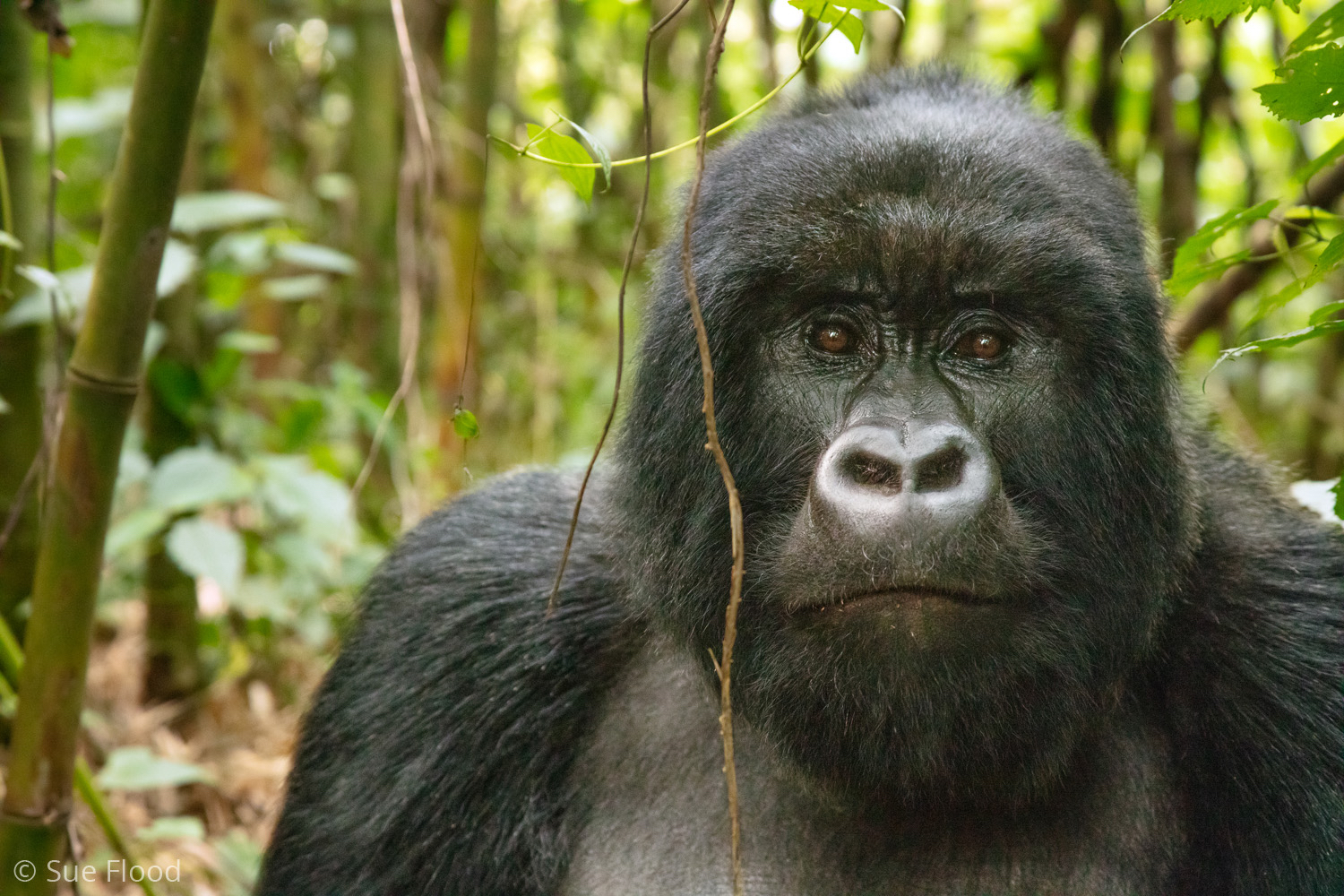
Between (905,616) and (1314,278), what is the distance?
81 cm

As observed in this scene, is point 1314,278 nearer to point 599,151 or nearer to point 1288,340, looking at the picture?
point 1288,340

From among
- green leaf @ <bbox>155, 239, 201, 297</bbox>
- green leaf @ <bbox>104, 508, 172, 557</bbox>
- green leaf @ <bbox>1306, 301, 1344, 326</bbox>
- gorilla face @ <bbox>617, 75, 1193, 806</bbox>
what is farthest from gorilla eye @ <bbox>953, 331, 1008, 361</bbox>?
green leaf @ <bbox>104, 508, 172, 557</bbox>

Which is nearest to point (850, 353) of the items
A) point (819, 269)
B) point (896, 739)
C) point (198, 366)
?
point (819, 269)

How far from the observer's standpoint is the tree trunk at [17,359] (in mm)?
3035

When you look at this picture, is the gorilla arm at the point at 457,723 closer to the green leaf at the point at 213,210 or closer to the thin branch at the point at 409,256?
the thin branch at the point at 409,256

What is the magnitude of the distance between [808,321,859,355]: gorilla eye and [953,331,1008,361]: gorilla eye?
0.19m

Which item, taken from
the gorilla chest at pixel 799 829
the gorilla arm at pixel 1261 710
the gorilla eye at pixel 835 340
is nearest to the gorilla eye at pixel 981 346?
the gorilla eye at pixel 835 340

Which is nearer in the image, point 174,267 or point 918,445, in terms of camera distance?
point 918,445

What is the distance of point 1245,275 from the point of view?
16.2 feet

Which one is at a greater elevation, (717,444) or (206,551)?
(717,444)

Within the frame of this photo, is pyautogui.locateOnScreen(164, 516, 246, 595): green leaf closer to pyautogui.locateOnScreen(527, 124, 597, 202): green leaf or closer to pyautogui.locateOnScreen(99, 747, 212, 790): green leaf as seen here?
pyautogui.locateOnScreen(99, 747, 212, 790): green leaf

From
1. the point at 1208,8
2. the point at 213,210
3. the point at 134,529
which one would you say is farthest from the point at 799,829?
the point at 213,210

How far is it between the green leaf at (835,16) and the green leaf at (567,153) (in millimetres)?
407

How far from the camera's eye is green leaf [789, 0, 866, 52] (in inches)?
77.7
